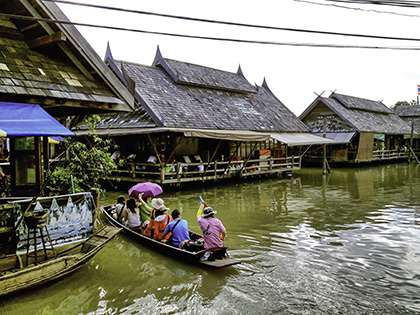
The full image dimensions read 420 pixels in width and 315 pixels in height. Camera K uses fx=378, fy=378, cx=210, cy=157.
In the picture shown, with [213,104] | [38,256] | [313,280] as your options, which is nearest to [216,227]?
[313,280]

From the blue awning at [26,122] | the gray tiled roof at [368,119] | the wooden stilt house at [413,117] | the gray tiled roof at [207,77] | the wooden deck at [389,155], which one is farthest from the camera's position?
the wooden stilt house at [413,117]

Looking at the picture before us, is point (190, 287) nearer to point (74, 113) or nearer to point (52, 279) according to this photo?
point (52, 279)

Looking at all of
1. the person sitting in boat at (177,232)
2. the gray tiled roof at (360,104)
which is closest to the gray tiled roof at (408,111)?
the gray tiled roof at (360,104)

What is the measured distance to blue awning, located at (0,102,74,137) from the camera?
5391 mm

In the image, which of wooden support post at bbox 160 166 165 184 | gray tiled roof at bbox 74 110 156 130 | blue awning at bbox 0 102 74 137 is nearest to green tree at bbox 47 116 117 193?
blue awning at bbox 0 102 74 137

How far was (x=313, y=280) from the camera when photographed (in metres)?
6.31

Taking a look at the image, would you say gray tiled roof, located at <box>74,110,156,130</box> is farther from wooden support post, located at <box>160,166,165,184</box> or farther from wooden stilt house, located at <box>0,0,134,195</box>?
wooden stilt house, located at <box>0,0,134,195</box>

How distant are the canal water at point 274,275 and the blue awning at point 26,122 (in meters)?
2.43

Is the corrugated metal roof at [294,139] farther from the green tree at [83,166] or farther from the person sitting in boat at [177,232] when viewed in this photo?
the person sitting in boat at [177,232]

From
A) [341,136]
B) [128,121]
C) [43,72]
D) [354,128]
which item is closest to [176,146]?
[128,121]

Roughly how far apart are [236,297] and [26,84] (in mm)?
4897

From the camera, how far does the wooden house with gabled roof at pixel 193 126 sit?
1579 centimetres

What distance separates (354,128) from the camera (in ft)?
89.9

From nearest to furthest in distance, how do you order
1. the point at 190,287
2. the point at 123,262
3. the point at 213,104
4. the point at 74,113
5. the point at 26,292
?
the point at 26,292
the point at 190,287
the point at 123,262
the point at 74,113
the point at 213,104
